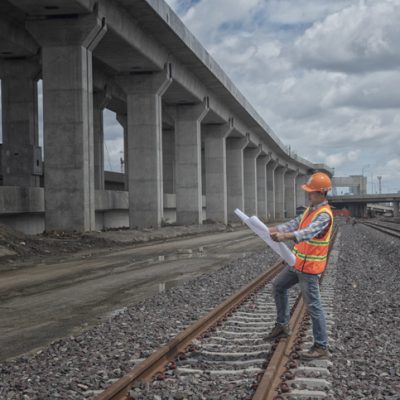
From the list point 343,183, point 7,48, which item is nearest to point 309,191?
point 7,48

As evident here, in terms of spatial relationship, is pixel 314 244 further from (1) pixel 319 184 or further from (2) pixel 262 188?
(2) pixel 262 188

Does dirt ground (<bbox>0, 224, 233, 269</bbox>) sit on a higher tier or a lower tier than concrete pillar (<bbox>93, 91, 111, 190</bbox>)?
lower

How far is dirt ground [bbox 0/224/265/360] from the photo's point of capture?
890 cm

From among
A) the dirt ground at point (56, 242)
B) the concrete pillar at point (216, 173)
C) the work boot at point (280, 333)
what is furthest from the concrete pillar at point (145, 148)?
the work boot at point (280, 333)

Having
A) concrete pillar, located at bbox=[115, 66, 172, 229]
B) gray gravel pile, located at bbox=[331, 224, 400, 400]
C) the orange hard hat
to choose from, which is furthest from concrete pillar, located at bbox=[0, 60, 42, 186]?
the orange hard hat

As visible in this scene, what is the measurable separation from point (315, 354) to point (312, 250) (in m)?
1.05

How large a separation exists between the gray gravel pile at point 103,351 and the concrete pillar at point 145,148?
23.2 metres

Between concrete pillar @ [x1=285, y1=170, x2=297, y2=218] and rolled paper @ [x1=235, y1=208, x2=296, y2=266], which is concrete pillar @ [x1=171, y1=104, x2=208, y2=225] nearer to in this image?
rolled paper @ [x1=235, y1=208, x2=296, y2=266]

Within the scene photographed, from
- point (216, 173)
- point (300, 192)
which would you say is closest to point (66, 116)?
point (216, 173)

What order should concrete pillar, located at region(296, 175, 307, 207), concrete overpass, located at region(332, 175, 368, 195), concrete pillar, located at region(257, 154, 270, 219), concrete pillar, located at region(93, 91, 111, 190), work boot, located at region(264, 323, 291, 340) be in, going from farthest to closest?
concrete overpass, located at region(332, 175, 368, 195), concrete pillar, located at region(296, 175, 307, 207), concrete pillar, located at region(257, 154, 270, 219), concrete pillar, located at region(93, 91, 111, 190), work boot, located at region(264, 323, 291, 340)

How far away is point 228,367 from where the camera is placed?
6125mm

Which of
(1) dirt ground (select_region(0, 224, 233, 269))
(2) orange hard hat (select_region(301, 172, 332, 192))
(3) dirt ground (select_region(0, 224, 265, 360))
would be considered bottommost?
(3) dirt ground (select_region(0, 224, 265, 360))

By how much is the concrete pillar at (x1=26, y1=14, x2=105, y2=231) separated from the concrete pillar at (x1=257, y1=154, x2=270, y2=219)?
5362cm

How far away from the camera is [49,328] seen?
341 inches
